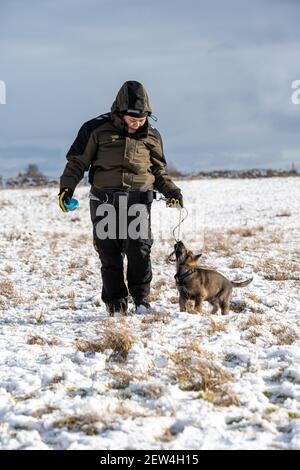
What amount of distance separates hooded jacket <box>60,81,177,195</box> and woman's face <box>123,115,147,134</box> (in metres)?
0.05

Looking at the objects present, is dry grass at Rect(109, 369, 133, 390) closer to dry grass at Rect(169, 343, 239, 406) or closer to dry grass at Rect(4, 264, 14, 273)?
dry grass at Rect(169, 343, 239, 406)

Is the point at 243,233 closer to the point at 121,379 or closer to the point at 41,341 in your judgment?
the point at 41,341

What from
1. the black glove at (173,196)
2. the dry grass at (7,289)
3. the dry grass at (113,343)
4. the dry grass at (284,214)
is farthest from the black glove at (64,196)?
the dry grass at (284,214)

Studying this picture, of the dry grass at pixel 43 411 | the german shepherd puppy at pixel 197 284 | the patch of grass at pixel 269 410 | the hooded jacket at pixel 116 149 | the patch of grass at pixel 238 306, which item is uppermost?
A: the hooded jacket at pixel 116 149

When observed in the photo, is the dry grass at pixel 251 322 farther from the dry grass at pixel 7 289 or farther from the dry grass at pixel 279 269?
the dry grass at pixel 7 289

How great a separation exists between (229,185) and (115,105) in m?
28.9

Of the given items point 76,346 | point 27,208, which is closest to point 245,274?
point 76,346

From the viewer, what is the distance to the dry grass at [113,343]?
5379 mm

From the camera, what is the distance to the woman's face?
21.3ft

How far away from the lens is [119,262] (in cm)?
703

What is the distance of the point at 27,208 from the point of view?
1055 inches

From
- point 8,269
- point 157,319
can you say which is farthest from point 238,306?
point 8,269

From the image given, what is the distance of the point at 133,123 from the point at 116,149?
35 centimetres
